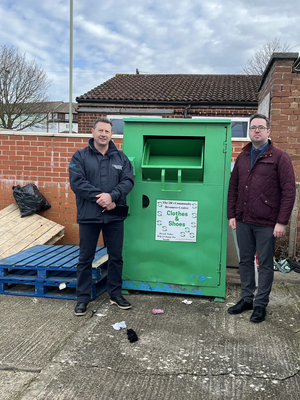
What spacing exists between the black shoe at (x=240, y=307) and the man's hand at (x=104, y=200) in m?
1.67

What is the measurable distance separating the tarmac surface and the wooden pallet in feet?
3.48

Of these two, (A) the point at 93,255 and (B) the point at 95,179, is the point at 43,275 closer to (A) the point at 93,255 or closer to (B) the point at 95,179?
(A) the point at 93,255

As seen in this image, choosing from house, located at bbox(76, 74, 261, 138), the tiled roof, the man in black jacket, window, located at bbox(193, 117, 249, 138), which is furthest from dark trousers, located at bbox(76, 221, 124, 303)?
the tiled roof

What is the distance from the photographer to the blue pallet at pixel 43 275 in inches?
156

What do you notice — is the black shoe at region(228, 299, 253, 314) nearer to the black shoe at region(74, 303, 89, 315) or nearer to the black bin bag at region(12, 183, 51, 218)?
the black shoe at region(74, 303, 89, 315)

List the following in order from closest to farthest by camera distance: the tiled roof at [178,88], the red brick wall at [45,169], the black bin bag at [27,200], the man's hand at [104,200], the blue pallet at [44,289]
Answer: the man's hand at [104,200], the blue pallet at [44,289], the black bin bag at [27,200], the red brick wall at [45,169], the tiled roof at [178,88]

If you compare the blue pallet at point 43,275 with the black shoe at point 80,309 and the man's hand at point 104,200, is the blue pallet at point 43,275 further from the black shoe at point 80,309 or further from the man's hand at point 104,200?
the man's hand at point 104,200

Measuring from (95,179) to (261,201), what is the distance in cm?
162

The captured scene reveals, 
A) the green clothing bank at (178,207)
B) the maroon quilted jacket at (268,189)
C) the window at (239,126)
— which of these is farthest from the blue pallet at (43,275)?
the window at (239,126)

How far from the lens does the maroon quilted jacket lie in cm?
322

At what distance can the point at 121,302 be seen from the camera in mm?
3715

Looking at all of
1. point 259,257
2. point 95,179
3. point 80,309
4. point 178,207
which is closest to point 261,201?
point 259,257

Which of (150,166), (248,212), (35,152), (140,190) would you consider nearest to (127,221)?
(140,190)

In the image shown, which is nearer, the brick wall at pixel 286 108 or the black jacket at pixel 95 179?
the black jacket at pixel 95 179
